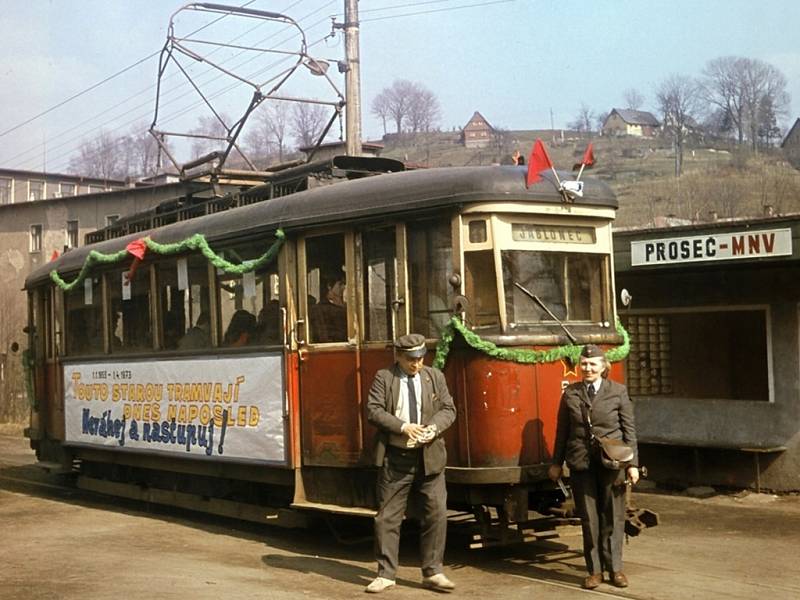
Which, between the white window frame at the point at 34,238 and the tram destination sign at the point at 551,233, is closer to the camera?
the tram destination sign at the point at 551,233

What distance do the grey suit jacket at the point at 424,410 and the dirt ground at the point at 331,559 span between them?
97 cm

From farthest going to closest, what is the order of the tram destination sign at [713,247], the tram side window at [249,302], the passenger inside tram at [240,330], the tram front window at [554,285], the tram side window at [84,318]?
the tram side window at [84,318] → the tram destination sign at [713,247] → the passenger inside tram at [240,330] → the tram side window at [249,302] → the tram front window at [554,285]

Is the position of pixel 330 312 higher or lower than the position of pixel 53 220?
lower

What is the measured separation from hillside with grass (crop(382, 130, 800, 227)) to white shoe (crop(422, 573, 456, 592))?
92.0 feet

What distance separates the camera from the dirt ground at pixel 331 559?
26.7 feet

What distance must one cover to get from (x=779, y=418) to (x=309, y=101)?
28.9 ft

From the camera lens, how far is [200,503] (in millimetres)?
11734

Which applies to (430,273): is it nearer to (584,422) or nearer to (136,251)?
(584,422)

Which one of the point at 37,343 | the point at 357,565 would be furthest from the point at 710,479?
the point at 37,343

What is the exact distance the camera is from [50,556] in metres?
9.77

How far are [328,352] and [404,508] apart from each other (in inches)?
73.2

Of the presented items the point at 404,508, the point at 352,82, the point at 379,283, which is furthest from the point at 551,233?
the point at 352,82

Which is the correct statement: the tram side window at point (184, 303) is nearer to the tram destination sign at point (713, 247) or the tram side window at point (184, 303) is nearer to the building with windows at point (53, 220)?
the tram destination sign at point (713, 247)

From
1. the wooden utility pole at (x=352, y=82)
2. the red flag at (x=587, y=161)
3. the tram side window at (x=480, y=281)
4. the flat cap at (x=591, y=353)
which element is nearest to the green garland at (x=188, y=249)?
the tram side window at (x=480, y=281)
